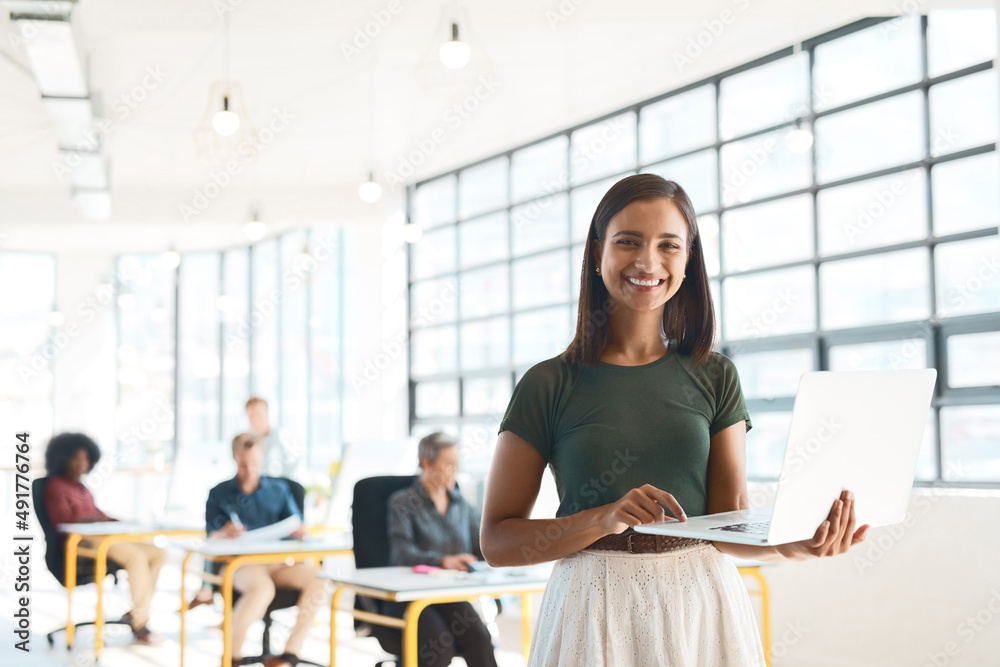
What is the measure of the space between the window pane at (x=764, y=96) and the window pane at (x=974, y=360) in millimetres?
1427

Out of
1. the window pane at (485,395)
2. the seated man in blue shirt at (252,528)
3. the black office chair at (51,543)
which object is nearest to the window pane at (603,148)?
the window pane at (485,395)

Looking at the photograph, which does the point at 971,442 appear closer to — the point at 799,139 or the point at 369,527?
the point at 799,139

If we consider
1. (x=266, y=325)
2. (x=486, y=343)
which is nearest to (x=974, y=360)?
(x=486, y=343)

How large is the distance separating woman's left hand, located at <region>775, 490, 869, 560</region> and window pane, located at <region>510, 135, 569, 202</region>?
19.0ft

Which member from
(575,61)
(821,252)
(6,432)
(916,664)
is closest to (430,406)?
(575,61)

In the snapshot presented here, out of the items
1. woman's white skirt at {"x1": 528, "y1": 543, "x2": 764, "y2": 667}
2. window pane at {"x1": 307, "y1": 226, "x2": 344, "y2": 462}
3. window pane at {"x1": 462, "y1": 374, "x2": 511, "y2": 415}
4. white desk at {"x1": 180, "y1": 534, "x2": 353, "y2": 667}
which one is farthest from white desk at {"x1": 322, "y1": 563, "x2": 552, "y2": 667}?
window pane at {"x1": 307, "y1": 226, "x2": 344, "y2": 462}

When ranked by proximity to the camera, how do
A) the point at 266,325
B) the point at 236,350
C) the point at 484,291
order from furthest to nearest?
the point at 236,350
the point at 266,325
the point at 484,291

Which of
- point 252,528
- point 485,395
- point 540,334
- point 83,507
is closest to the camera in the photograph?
point 252,528

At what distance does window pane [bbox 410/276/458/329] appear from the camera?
793 cm

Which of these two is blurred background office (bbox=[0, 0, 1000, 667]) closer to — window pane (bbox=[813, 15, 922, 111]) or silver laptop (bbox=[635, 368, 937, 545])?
window pane (bbox=[813, 15, 922, 111])

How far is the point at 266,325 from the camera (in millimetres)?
10047

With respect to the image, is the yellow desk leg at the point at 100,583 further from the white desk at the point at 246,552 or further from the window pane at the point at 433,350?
the window pane at the point at 433,350

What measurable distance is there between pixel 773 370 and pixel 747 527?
4.34 metres

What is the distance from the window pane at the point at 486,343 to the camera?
7.39 m
